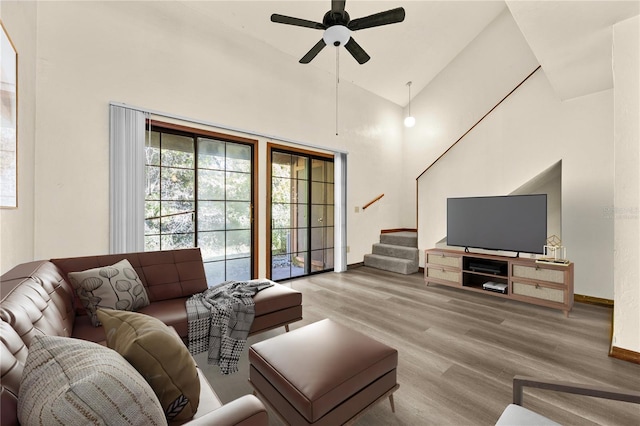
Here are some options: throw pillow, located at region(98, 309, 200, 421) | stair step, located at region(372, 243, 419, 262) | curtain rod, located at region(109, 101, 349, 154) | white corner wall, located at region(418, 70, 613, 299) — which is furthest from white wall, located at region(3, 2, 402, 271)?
white corner wall, located at region(418, 70, 613, 299)

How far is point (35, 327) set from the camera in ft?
3.45

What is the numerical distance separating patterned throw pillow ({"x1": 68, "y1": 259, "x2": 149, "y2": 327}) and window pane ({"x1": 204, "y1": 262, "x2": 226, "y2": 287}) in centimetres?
159

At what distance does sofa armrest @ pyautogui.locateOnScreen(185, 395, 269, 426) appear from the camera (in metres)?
0.77

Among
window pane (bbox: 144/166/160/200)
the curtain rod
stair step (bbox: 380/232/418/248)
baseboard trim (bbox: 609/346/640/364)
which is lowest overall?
baseboard trim (bbox: 609/346/640/364)

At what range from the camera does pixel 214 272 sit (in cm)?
362

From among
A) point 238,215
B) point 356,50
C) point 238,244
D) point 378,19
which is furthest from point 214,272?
point 378,19

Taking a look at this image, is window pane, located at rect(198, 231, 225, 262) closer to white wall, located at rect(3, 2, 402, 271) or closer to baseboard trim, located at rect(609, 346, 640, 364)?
white wall, located at rect(3, 2, 402, 271)

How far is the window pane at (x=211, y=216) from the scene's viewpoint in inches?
136

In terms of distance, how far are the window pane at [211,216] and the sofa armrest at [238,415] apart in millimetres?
2916

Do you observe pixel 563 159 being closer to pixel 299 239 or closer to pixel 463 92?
pixel 463 92

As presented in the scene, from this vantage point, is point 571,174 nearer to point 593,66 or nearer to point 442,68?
point 593,66

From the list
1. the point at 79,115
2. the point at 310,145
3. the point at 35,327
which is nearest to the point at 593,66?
the point at 310,145

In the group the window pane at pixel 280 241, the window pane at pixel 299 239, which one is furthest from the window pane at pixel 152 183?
the window pane at pixel 299 239

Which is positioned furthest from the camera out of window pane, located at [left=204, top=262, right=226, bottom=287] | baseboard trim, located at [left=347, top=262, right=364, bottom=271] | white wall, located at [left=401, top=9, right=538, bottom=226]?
baseboard trim, located at [left=347, top=262, right=364, bottom=271]
